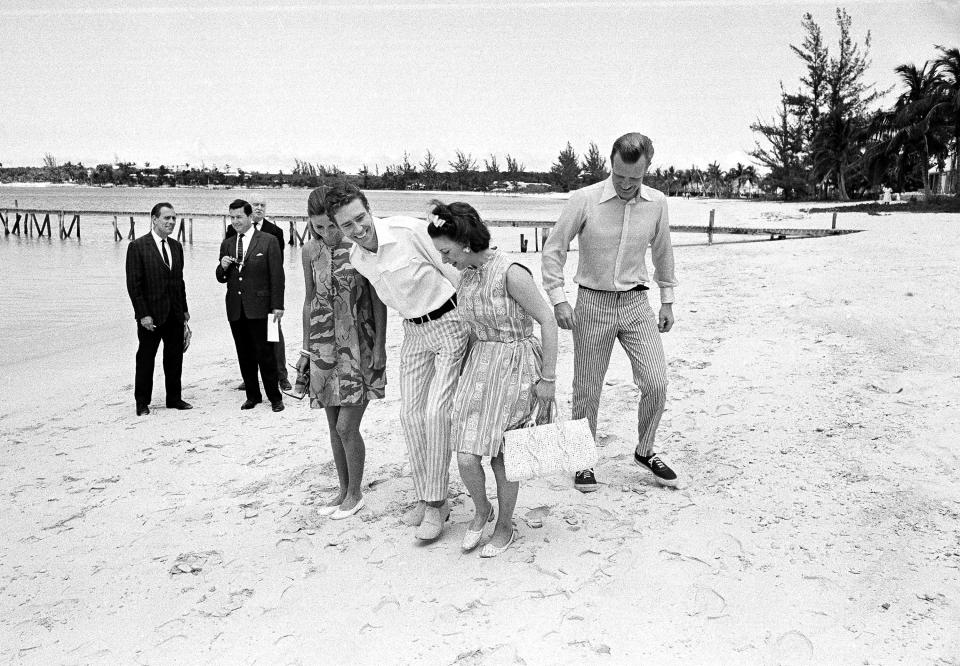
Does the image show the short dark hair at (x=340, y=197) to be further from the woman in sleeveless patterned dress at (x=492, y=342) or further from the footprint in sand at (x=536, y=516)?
the footprint in sand at (x=536, y=516)

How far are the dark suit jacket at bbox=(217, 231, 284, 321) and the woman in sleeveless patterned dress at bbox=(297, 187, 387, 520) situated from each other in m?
2.36

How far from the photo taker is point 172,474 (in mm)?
4617

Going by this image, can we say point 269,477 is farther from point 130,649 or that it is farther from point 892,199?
point 892,199

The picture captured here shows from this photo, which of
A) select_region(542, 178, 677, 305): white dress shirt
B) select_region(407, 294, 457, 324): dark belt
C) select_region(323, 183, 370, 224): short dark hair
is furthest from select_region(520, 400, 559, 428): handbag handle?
select_region(323, 183, 370, 224): short dark hair

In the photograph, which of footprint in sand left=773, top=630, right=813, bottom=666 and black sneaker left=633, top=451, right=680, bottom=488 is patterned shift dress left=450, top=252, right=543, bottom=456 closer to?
black sneaker left=633, top=451, right=680, bottom=488

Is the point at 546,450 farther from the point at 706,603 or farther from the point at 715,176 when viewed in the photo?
the point at 715,176

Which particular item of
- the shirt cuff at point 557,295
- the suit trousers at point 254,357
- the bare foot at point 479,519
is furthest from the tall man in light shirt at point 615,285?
the suit trousers at point 254,357

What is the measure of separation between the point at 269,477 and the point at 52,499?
126 cm

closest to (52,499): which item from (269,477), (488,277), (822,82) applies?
(269,477)

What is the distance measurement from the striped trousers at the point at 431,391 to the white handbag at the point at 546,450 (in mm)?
440

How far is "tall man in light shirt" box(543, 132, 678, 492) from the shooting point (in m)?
3.85

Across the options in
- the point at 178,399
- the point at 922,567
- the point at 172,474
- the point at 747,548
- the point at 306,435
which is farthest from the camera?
the point at 178,399

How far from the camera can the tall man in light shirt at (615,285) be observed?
151 inches

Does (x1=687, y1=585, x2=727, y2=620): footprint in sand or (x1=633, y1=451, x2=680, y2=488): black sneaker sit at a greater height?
(x1=633, y1=451, x2=680, y2=488): black sneaker
